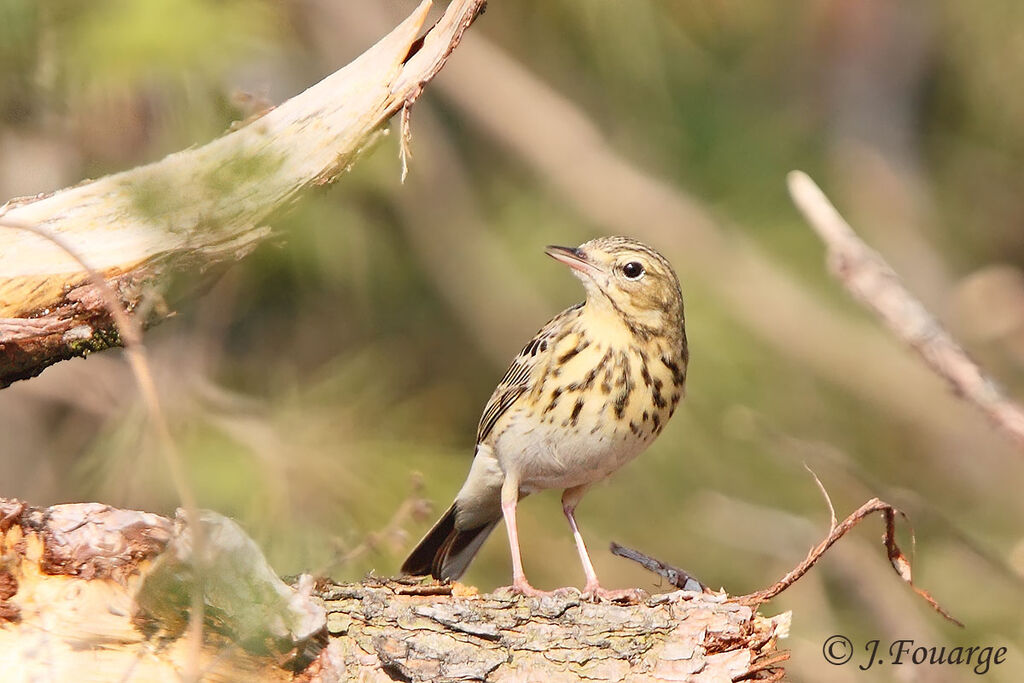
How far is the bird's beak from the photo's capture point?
4.13 metres

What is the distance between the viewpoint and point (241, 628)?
2.49 meters

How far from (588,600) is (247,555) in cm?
100

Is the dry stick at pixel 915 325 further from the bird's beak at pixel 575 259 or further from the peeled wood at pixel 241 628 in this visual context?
the bird's beak at pixel 575 259

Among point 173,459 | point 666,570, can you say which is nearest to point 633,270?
point 666,570

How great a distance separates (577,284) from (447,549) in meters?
2.96

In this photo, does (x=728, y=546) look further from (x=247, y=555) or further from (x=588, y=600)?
(x=247, y=555)

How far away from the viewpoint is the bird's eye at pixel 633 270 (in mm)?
4117

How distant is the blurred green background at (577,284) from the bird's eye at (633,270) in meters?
0.86

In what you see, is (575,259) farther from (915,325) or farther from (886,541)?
(915,325)

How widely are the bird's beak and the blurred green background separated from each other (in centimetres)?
98

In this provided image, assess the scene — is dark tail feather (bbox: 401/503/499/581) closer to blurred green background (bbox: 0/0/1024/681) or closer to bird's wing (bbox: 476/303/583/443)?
blurred green background (bbox: 0/0/1024/681)

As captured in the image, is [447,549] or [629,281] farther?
[447,549]
